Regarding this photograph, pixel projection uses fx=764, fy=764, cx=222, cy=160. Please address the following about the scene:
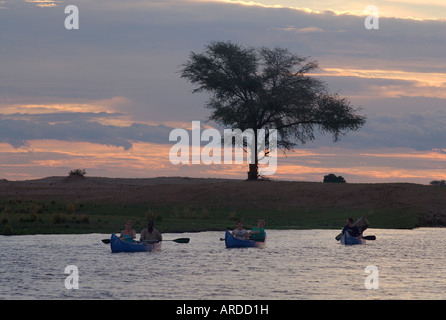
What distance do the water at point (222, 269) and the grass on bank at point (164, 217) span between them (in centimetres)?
440

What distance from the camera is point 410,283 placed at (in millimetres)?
29078

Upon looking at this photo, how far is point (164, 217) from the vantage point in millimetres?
59094

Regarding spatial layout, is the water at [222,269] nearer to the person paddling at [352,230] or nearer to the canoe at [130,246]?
the canoe at [130,246]

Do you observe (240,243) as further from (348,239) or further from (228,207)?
(228,207)

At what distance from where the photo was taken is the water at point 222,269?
1048 inches

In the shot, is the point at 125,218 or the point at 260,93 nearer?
the point at 125,218

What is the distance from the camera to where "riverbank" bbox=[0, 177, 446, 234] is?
5212 cm

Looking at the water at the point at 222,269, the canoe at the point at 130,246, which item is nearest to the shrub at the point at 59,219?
the water at the point at 222,269

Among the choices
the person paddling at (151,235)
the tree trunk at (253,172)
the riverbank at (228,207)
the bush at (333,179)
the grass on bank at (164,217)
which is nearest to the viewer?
the person paddling at (151,235)

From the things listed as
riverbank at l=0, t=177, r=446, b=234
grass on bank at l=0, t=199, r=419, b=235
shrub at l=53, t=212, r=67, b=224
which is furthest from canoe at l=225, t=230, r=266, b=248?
shrub at l=53, t=212, r=67, b=224

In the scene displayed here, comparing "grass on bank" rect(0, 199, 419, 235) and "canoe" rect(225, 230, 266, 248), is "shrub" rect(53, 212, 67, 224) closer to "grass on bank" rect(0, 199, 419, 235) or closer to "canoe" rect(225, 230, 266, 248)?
"grass on bank" rect(0, 199, 419, 235)

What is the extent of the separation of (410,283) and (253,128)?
48.5m
